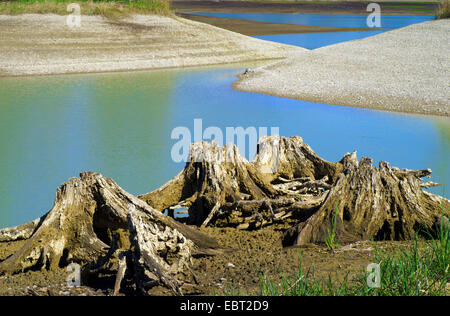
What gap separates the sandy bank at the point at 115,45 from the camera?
2456cm

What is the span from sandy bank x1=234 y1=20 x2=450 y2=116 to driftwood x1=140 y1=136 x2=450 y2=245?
956 cm

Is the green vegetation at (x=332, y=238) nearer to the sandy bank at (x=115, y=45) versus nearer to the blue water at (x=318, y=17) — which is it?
the sandy bank at (x=115, y=45)

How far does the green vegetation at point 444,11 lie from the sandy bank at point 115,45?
778 centimetres

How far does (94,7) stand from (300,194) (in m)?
26.1

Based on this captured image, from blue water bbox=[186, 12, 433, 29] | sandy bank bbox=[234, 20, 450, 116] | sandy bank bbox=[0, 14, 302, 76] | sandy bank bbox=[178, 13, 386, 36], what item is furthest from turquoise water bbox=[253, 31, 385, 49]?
blue water bbox=[186, 12, 433, 29]

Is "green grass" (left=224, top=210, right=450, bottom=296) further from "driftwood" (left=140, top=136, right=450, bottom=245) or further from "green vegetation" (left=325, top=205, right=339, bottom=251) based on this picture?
"driftwood" (left=140, top=136, right=450, bottom=245)

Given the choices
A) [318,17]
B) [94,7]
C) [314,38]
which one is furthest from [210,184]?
[318,17]

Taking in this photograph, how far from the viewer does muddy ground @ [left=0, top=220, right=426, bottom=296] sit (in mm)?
4355

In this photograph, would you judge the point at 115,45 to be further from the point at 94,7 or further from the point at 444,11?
the point at 444,11

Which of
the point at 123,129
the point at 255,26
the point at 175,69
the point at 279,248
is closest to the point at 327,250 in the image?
the point at 279,248

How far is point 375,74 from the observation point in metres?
20.3

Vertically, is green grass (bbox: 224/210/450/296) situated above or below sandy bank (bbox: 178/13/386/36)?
below

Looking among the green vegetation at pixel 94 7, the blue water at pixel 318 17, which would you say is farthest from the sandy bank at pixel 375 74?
the blue water at pixel 318 17
